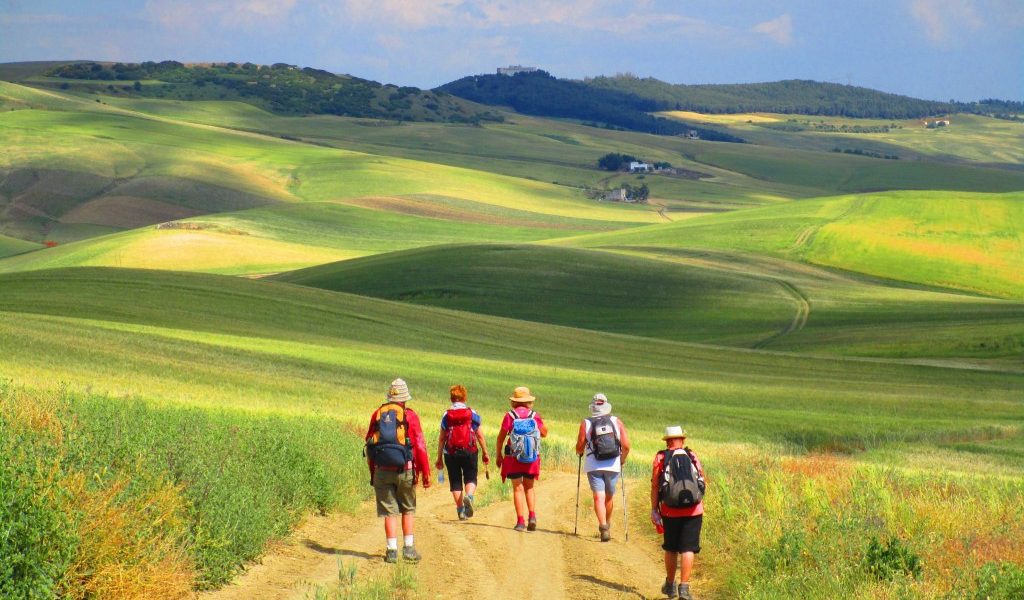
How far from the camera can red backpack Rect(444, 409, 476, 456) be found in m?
15.7

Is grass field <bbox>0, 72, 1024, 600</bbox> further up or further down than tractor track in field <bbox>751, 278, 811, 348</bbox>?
further up

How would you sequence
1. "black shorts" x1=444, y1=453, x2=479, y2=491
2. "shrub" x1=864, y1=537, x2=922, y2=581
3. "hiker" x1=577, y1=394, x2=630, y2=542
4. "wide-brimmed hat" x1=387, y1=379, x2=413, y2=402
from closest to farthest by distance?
1. "shrub" x1=864, y1=537, x2=922, y2=581
2. "wide-brimmed hat" x1=387, y1=379, x2=413, y2=402
3. "hiker" x1=577, y1=394, x2=630, y2=542
4. "black shorts" x1=444, y1=453, x2=479, y2=491

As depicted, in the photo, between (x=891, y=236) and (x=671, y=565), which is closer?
(x=671, y=565)

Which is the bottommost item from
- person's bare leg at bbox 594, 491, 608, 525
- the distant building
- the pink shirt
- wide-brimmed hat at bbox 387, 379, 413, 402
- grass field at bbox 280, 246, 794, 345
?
grass field at bbox 280, 246, 794, 345

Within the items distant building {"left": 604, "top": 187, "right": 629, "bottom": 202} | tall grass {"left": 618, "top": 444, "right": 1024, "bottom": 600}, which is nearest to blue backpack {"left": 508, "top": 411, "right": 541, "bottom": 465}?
tall grass {"left": 618, "top": 444, "right": 1024, "bottom": 600}

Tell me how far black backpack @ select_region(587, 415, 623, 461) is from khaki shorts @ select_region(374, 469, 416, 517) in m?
2.77

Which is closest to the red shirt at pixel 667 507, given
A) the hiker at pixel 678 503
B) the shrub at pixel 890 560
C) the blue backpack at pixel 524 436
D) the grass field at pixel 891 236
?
the hiker at pixel 678 503

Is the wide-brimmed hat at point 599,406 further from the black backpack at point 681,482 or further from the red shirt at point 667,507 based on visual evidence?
the black backpack at point 681,482

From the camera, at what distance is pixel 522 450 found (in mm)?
15438

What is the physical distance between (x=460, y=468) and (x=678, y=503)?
4764 mm

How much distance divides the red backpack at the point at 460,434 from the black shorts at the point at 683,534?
14.4 feet

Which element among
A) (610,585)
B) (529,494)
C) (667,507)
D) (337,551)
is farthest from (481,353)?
(667,507)

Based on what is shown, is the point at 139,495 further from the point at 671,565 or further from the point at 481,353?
the point at 481,353

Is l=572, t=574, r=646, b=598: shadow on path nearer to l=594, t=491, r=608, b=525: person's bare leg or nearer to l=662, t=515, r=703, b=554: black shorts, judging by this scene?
l=662, t=515, r=703, b=554: black shorts
